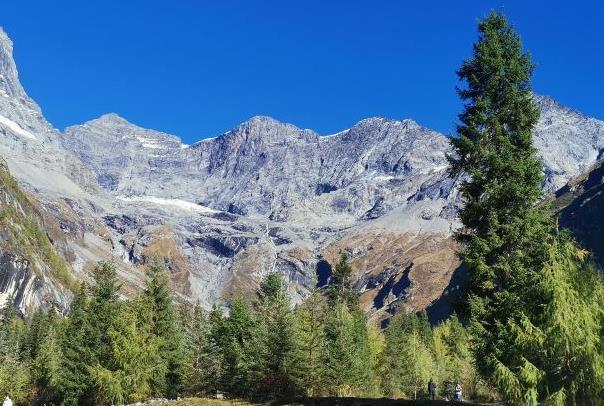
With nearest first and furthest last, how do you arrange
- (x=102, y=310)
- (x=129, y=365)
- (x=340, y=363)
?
(x=129, y=365) → (x=340, y=363) → (x=102, y=310)

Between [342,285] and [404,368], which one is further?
[342,285]

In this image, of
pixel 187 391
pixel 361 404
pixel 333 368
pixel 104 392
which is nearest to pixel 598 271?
pixel 361 404

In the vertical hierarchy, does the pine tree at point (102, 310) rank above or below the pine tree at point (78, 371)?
above

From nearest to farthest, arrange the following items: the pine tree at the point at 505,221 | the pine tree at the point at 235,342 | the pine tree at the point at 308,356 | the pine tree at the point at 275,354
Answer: the pine tree at the point at 505,221 → the pine tree at the point at 308,356 → the pine tree at the point at 275,354 → the pine tree at the point at 235,342

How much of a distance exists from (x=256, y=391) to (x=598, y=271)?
32221 millimetres

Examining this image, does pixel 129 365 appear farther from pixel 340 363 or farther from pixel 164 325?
pixel 340 363

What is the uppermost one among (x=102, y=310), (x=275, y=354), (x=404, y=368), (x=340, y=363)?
(x=102, y=310)

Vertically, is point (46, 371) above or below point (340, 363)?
above

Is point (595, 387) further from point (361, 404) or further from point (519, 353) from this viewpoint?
point (361, 404)

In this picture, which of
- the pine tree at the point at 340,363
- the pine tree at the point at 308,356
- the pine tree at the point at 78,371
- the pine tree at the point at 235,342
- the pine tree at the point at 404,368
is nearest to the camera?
the pine tree at the point at 308,356

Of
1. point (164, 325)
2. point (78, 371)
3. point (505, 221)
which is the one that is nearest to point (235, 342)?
point (164, 325)

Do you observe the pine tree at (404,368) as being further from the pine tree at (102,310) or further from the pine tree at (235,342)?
the pine tree at (102,310)

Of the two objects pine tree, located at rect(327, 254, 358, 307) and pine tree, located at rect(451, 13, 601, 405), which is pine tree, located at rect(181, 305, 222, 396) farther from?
pine tree, located at rect(451, 13, 601, 405)

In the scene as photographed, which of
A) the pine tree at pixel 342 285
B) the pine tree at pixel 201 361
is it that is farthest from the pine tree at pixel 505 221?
the pine tree at pixel 342 285
